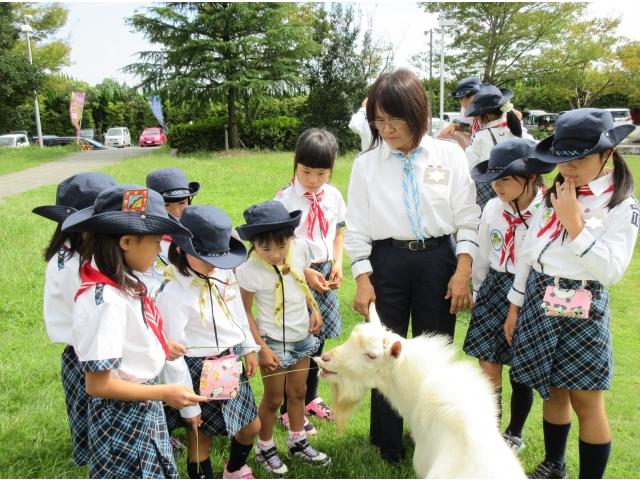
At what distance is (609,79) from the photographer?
24.2 m

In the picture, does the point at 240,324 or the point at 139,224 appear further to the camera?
the point at 240,324

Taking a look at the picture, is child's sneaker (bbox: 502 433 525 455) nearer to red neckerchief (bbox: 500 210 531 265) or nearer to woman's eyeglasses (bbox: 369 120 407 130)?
red neckerchief (bbox: 500 210 531 265)

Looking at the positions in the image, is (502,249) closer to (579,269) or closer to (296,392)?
(579,269)

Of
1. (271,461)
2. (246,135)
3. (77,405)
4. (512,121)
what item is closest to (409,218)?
(271,461)

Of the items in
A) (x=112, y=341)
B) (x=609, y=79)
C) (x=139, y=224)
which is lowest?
(x=112, y=341)

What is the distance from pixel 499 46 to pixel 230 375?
2348 cm

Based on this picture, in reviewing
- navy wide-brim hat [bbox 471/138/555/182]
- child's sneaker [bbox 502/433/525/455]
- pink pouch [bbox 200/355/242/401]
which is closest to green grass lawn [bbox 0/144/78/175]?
pink pouch [bbox 200/355/242/401]

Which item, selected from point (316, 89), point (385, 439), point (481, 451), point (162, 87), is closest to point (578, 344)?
point (481, 451)

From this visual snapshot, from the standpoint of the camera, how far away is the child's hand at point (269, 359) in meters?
2.99

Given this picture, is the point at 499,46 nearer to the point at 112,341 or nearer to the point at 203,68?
the point at 203,68

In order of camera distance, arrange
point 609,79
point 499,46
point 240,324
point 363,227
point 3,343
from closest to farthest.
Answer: point 240,324 < point 363,227 < point 3,343 < point 499,46 < point 609,79

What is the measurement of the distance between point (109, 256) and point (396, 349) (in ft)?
4.45

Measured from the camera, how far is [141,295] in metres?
2.11

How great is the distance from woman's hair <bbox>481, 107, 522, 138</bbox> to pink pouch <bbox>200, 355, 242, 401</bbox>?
3.41m
